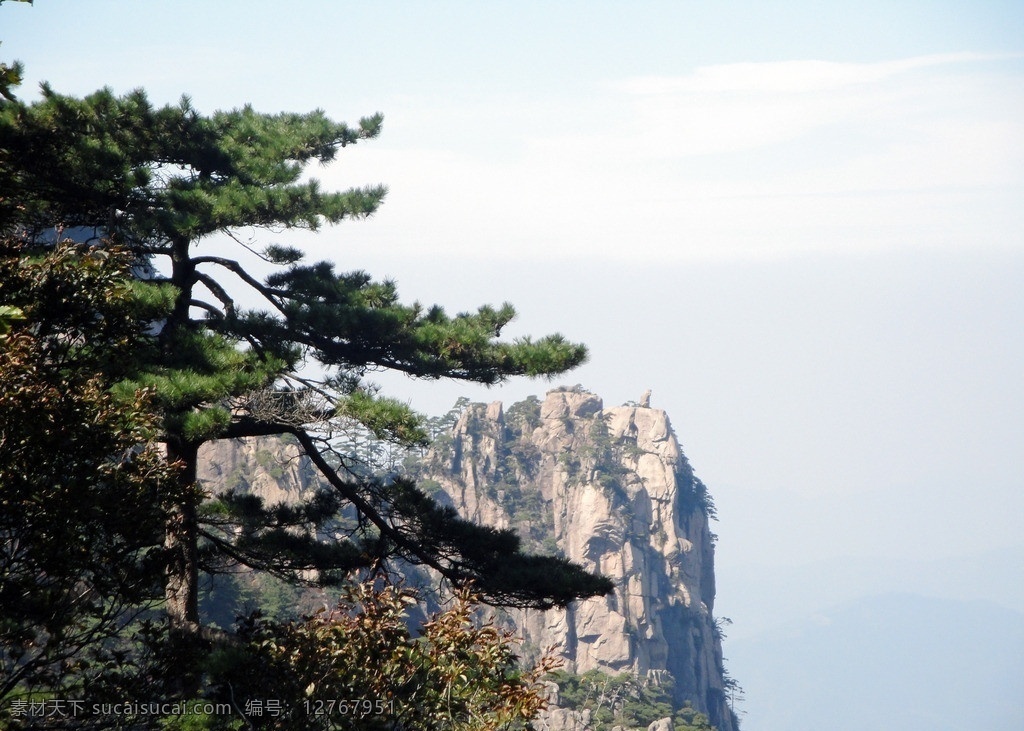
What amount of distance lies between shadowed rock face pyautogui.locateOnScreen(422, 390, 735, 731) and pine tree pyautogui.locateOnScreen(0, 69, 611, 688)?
58.4 meters

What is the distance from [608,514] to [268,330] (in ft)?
211

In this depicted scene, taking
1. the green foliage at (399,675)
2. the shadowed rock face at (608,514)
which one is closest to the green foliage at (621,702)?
the shadowed rock face at (608,514)

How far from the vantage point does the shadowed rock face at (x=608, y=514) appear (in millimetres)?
68500

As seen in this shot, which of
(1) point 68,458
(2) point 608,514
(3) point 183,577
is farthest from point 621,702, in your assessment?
(1) point 68,458

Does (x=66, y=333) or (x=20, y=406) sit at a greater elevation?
(x=66, y=333)

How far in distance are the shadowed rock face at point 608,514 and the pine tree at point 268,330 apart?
192 feet

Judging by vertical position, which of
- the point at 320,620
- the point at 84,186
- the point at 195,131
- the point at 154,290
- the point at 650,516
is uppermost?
the point at 650,516

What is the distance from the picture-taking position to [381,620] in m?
5.75

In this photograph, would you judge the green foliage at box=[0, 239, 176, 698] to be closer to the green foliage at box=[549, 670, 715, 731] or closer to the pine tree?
the pine tree

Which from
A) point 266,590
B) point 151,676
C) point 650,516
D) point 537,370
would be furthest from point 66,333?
point 650,516

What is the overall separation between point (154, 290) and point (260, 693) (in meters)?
3.24

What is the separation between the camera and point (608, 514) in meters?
72.1

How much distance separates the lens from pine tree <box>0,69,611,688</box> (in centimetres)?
848

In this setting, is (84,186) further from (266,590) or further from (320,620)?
(266,590)
